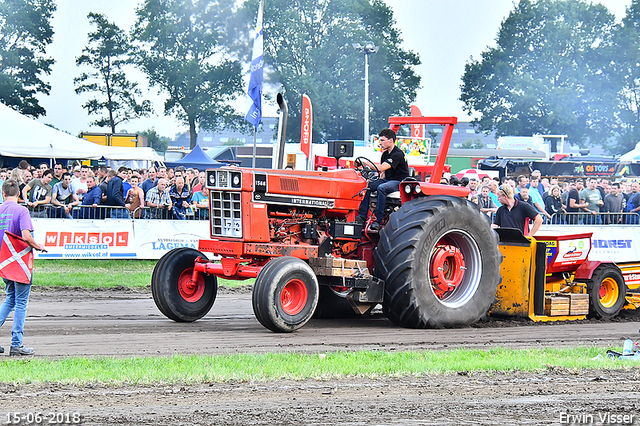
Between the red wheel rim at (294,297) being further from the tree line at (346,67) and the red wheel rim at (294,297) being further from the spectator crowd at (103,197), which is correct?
the tree line at (346,67)

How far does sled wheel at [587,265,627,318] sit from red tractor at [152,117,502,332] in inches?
68.8

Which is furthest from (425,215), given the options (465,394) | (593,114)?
(593,114)

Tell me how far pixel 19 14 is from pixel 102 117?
8.50 m

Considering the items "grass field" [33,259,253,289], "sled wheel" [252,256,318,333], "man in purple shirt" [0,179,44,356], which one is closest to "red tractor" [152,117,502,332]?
"sled wheel" [252,256,318,333]

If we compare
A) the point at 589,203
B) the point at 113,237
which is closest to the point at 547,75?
the point at 589,203

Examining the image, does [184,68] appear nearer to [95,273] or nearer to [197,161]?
[197,161]

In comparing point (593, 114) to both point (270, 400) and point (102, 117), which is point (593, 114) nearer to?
point (102, 117)

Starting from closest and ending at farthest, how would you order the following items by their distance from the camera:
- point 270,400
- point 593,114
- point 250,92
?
point 270,400
point 250,92
point 593,114

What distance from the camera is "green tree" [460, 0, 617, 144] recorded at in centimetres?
5988

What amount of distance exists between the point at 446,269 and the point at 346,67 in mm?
47902

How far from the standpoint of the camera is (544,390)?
6.09 metres

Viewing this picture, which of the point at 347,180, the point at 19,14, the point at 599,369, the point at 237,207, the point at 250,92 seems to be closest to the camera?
the point at 599,369

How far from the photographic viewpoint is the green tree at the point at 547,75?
59875 millimetres

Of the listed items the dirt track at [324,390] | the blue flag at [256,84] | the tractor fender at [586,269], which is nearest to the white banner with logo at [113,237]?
the blue flag at [256,84]
